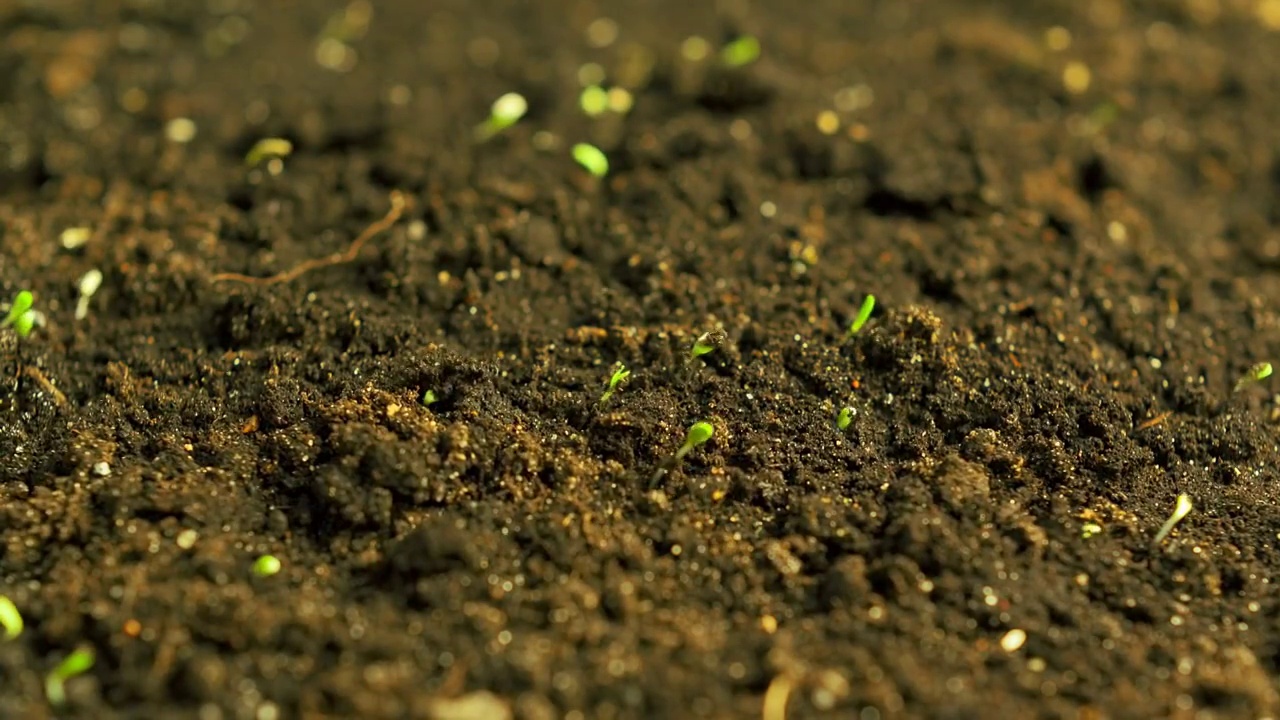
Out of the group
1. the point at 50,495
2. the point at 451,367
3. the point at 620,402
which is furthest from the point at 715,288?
the point at 50,495

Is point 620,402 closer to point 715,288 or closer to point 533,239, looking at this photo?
point 715,288

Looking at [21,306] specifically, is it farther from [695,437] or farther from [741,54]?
[741,54]

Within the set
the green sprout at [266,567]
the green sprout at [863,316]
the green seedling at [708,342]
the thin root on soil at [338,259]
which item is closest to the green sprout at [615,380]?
the green seedling at [708,342]

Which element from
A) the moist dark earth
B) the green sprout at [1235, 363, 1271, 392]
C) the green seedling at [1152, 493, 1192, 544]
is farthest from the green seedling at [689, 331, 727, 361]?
the green sprout at [1235, 363, 1271, 392]

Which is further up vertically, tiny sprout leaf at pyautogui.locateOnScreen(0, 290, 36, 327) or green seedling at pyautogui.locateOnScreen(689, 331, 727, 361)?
green seedling at pyautogui.locateOnScreen(689, 331, 727, 361)

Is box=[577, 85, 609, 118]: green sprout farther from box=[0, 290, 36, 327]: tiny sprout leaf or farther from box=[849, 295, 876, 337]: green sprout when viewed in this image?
box=[0, 290, 36, 327]: tiny sprout leaf

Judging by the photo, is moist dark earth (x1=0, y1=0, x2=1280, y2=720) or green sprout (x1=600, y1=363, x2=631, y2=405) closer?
moist dark earth (x1=0, y1=0, x2=1280, y2=720)

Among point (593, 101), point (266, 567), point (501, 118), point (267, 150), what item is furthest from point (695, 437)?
point (267, 150)
